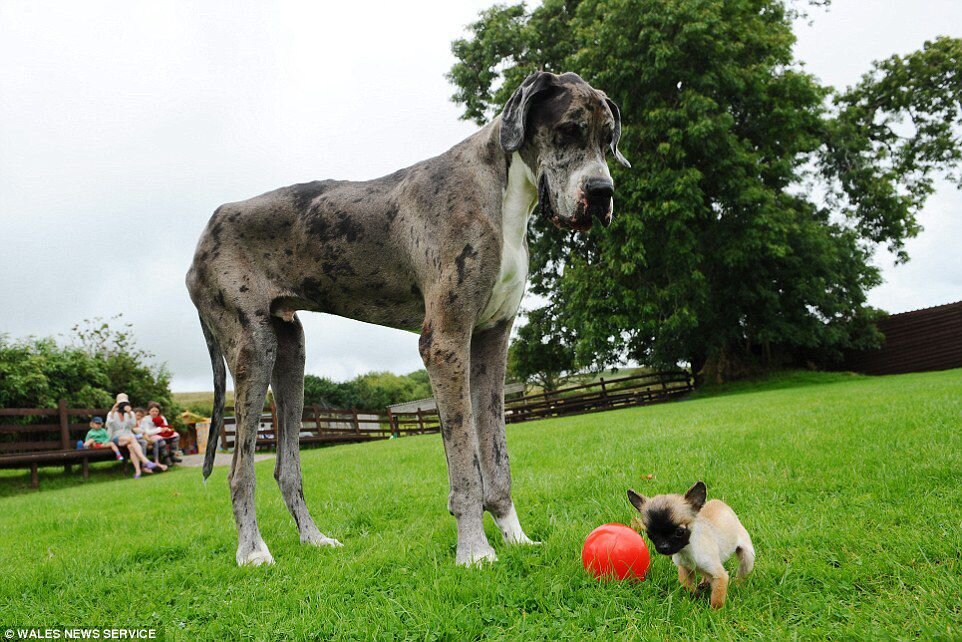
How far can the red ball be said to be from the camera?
2.72 m

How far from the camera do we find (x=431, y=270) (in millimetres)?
3326

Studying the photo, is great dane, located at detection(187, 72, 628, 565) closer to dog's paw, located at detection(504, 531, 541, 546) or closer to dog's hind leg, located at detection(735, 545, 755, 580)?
dog's paw, located at detection(504, 531, 541, 546)

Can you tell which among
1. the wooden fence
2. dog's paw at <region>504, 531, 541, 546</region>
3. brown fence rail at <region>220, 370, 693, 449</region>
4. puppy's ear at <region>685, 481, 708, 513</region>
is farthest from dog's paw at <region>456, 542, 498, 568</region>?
brown fence rail at <region>220, 370, 693, 449</region>

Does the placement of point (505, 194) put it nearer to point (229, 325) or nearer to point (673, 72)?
point (229, 325)

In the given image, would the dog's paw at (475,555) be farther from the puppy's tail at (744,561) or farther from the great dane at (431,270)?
the puppy's tail at (744,561)

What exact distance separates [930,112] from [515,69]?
16.2 m

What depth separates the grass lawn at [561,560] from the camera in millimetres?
2354

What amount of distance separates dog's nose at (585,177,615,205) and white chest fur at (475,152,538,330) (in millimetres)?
418

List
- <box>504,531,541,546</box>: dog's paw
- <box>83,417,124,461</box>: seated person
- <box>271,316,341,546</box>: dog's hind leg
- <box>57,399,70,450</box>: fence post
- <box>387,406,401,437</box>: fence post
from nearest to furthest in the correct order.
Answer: <box>504,531,541,546</box>: dog's paw → <box>271,316,341,546</box>: dog's hind leg → <box>83,417,124,461</box>: seated person → <box>57,399,70,450</box>: fence post → <box>387,406,401,437</box>: fence post

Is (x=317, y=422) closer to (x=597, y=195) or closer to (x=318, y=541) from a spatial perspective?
(x=318, y=541)

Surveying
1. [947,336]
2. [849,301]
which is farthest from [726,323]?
[947,336]

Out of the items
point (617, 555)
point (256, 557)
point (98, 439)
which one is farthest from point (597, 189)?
point (98, 439)

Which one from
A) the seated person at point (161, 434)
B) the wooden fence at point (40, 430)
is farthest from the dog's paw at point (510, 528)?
the wooden fence at point (40, 430)

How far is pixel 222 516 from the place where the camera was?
570cm
